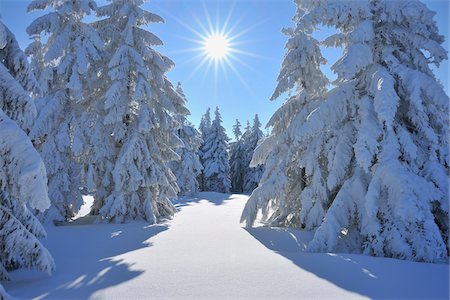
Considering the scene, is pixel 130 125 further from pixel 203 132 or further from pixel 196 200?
pixel 203 132

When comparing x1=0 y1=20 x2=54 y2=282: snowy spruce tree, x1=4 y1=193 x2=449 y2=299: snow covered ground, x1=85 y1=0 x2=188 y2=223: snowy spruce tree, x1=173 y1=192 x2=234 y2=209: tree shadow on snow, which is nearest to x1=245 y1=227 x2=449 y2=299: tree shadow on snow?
x1=4 y1=193 x2=449 y2=299: snow covered ground

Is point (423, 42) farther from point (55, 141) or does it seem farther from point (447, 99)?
point (55, 141)

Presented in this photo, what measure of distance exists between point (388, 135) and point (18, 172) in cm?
835

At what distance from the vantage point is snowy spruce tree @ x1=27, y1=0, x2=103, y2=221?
14.6 m

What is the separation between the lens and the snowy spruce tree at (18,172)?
17.9 feet

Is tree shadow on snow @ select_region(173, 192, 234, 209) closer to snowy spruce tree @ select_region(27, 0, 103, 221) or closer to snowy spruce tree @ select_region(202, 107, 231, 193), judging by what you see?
snowy spruce tree @ select_region(27, 0, 103, 221)

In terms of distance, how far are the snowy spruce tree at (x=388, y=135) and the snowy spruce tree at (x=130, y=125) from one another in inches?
320

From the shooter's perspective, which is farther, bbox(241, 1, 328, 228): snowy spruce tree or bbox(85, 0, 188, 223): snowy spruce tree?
bbox(85, 0, 188, 223): snowy spruce tree

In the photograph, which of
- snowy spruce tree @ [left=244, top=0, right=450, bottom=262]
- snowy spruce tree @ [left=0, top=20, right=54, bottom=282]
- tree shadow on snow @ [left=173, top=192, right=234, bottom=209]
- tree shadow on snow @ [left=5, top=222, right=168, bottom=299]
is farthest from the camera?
tree shadow on snow @ [left=173, top=192, right=234, bottom=209]

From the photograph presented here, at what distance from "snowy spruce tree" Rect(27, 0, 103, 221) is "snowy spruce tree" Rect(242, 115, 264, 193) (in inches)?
1417

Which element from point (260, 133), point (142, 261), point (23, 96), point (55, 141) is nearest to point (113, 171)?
point (55, 141)

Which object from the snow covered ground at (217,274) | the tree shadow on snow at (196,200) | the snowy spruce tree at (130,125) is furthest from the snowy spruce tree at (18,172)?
the tree shadow on snow at (196,200)

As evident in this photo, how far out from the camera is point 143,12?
16.2 meters

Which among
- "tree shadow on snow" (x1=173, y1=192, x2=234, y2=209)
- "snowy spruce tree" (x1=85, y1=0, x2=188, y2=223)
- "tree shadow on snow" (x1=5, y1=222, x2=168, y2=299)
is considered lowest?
"tree shadow on snow" (x1=5, y1=222, x2=168, y2=299)
